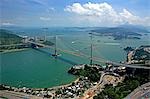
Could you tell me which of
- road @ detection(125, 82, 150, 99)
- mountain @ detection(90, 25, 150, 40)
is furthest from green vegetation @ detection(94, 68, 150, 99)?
mountain @ detection(90, 25, 150, 40)

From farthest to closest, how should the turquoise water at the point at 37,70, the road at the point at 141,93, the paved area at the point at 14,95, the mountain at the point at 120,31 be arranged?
the mountain at the point at 120,31 → the turquoise water at the point at 37,70 → the paved area at the point at 14,95 → the road at the point at 141,93

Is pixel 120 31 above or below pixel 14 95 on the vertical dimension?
above

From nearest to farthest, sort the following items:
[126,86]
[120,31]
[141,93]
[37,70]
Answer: [141,93]
[126,86]
[37,70]
[120,31]

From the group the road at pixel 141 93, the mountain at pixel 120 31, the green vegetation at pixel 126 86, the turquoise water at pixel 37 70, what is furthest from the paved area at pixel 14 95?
the mountain at pixel 120 31

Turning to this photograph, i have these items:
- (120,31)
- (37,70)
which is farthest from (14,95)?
(120,31)

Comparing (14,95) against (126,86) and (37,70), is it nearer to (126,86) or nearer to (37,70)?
(126,86)

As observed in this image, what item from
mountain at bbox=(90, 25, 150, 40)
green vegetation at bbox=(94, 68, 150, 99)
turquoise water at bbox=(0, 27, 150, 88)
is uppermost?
mountain at bbox=(90, 25, 150, 40)

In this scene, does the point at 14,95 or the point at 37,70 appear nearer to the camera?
the point at 14,95

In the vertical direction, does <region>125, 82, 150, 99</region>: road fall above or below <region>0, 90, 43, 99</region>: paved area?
above

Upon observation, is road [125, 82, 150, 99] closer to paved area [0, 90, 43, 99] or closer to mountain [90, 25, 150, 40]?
paved area [0, 90, 43, 99]

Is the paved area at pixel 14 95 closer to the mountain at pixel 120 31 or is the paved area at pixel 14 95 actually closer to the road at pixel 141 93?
the road at pixel 141 93

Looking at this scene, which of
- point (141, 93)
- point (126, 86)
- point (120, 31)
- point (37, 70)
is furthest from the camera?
point (120, 31)

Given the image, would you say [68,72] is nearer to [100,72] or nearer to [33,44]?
[100,72]

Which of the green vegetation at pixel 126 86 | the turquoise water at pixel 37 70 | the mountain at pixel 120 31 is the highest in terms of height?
the mountain at pixel 120 31
